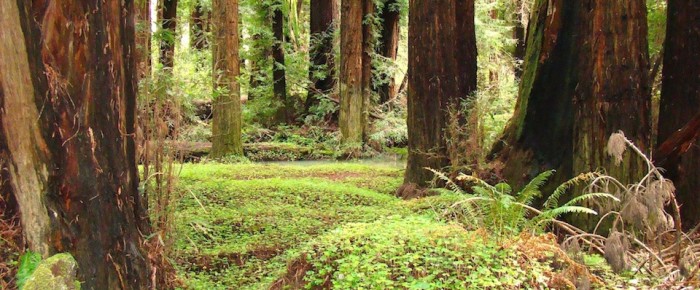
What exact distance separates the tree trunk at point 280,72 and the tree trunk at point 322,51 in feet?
2.76

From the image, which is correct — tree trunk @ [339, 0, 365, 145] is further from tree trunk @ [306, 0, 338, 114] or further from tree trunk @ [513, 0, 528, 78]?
tree trunk @ [513, 0, 528, 78]

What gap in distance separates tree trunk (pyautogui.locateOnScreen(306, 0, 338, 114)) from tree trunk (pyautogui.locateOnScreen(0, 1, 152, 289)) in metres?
16.3

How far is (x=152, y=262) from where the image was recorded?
4.01 meters

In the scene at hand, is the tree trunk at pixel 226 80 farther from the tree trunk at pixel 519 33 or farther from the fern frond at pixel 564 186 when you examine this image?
the tree trunk at pixel 519 33

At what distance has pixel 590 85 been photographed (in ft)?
18.4

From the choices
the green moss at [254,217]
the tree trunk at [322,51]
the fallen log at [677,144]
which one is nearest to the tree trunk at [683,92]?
the fallen log at [677,144]

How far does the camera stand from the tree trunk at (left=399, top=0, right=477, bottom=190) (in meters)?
8.41

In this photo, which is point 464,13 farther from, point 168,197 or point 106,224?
point 106,224

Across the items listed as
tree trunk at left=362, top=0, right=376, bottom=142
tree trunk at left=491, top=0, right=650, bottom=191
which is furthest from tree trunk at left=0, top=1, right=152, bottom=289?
tree trunk at left=362, top=0, right=376, bottom=142

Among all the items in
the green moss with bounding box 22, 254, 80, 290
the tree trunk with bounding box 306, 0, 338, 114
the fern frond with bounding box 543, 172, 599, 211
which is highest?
the tree trunk with bounding box 306, 0, 338, 114

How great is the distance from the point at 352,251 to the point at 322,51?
1663 cm

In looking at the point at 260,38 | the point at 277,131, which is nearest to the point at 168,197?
the point at 277,131

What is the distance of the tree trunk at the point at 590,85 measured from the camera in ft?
17.8

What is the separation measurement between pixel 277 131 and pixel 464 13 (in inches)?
455
